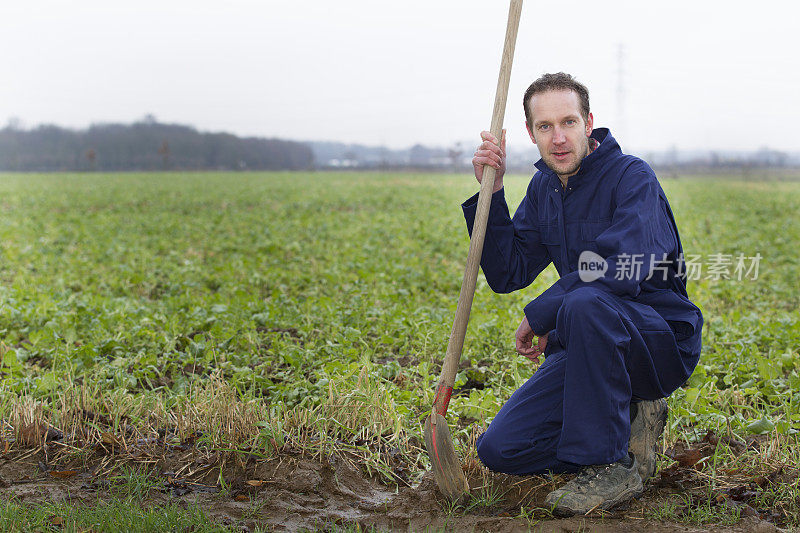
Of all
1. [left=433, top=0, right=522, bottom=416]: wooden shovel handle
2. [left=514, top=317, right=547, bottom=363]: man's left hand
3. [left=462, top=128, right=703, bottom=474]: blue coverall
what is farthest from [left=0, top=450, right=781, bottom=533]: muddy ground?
[left=514, top=317, right=547, bottom=363]: man's left hand

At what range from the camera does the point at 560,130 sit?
2891 millimetres

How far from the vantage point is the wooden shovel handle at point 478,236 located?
9.76 ft

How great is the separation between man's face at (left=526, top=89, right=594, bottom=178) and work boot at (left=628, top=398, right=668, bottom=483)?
107 cm

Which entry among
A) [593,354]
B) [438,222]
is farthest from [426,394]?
[438,222]

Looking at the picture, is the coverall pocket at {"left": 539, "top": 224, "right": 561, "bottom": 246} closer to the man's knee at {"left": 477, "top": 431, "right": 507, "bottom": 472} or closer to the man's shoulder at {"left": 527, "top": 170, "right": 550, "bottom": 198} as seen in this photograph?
the man's shoulder at {"left": 527, "top": 170, "right": 550, "bottom": 198}

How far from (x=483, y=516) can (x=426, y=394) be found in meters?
1.17

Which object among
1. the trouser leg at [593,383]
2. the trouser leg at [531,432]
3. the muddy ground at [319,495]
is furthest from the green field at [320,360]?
the trouser leg at [593,383]

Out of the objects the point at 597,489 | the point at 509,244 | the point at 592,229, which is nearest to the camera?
the point at 597,489

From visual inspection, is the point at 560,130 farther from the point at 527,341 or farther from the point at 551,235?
the point at 527,341

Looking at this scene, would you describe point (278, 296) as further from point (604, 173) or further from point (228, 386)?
point (604, 173)

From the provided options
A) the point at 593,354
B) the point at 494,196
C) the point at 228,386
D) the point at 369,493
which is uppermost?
the point at 494,196

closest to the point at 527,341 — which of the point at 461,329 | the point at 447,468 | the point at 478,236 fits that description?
the point at 461,329

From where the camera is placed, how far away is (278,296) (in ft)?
21.0

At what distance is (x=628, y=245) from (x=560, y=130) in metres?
0.59
